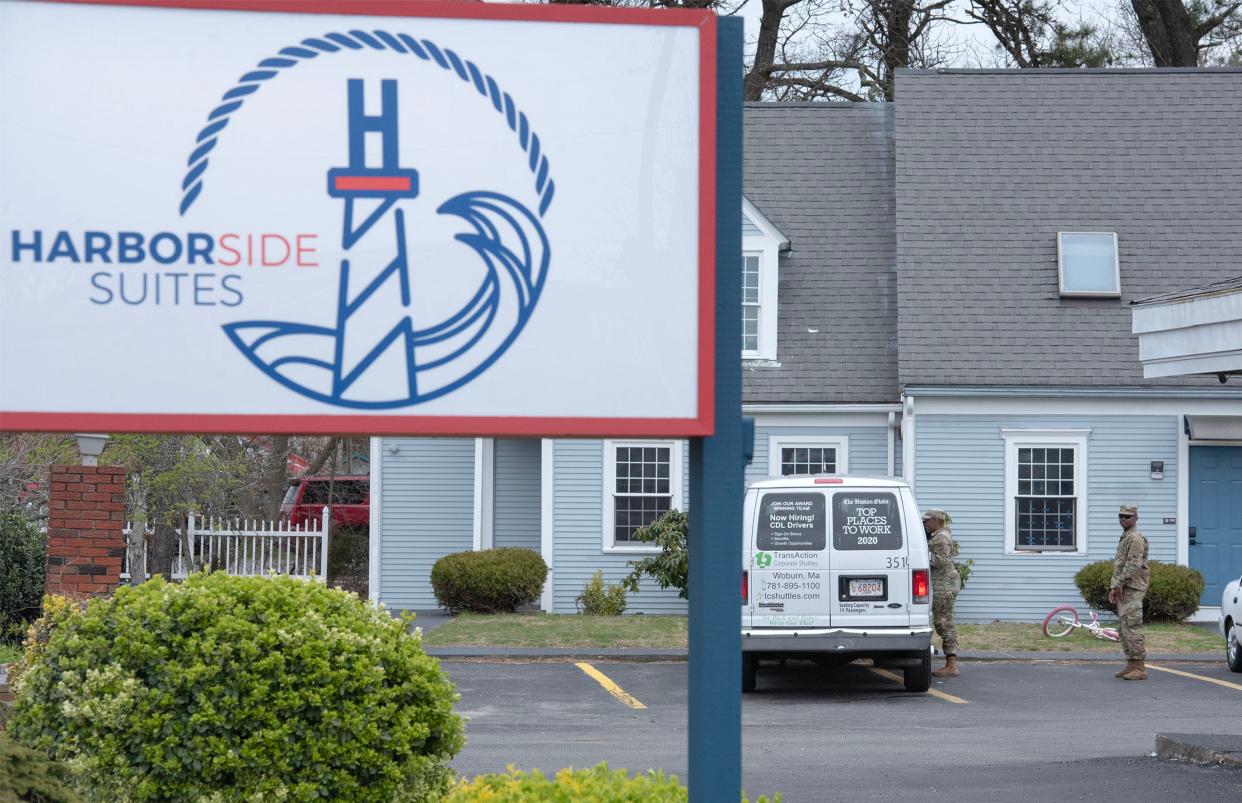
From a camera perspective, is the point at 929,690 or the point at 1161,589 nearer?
the point at 929,690

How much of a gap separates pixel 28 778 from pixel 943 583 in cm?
1178

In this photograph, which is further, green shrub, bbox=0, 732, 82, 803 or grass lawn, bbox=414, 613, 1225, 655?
grass lawn, bbox=414, 613, 1225, 655

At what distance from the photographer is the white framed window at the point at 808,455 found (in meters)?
21.9

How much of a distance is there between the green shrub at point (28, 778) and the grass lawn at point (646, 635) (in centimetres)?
1257

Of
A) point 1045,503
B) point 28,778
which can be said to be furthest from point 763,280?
point 28,778

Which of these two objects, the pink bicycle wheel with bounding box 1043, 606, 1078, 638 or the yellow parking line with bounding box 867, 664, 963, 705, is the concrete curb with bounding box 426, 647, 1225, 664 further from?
the pink bicycle wheel with bounding box 1043, 606, 1078, 638

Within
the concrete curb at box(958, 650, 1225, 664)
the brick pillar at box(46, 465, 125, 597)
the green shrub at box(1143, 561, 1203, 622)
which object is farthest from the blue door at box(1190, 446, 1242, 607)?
the brick pillar at box(46, 465, 125, 597)

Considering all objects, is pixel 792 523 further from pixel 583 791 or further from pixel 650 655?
pixel 583 791

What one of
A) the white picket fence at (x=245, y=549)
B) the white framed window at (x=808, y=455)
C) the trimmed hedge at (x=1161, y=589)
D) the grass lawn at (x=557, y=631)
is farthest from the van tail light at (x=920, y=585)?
the white picket fence at (x=245, y=549)

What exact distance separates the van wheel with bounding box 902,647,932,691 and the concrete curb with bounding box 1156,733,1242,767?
3766 millimetres

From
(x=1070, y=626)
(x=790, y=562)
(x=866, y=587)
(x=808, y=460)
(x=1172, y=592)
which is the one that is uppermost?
(x=808, y=460)

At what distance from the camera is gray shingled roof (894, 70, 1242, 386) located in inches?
842

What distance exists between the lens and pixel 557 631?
62.1 feet

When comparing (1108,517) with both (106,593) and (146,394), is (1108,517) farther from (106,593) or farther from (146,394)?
(146,394)
